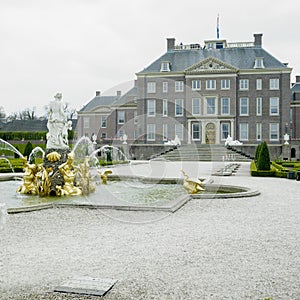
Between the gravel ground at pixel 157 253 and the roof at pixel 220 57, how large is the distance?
129 feet

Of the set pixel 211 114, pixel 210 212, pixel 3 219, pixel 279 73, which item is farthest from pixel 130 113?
pixel 3 219

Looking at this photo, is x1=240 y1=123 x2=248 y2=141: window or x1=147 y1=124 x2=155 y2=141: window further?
x1=147 y1=124 x2=155 y2=141: window

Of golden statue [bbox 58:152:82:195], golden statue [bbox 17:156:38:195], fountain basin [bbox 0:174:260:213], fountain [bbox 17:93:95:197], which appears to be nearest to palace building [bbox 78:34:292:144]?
fountain basin [bbox 0:174:260:213]

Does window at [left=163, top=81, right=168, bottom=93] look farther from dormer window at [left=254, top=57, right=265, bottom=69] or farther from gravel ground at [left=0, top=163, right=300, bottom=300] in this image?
gravel ground at [left=0, top=163, right=300, bottom=300]

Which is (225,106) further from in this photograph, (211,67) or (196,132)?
(211,67)

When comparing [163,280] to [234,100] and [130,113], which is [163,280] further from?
[130,113]

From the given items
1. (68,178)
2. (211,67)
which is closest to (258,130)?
(211,67)

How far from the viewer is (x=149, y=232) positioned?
7305 mm

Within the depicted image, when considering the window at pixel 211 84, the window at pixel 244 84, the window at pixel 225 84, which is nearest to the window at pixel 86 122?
the window at pixel 211 84

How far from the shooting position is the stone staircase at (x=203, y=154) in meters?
37.0

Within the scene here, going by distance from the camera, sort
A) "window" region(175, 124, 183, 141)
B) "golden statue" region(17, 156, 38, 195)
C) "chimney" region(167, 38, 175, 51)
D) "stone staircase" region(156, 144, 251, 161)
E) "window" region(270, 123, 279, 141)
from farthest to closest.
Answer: "chimney" region(167, 38, 175, 51) → "window" region(175, 124, 183, 141) → "window" region(270, 123, 279, 141) → "stone staircase" region(156, 144, 251, 161) → "golden statue" region(17, 156, 38, 195)

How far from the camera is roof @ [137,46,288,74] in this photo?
46.2 m

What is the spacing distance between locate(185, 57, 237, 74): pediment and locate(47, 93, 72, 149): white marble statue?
34872mm

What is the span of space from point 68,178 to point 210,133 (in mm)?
35064
